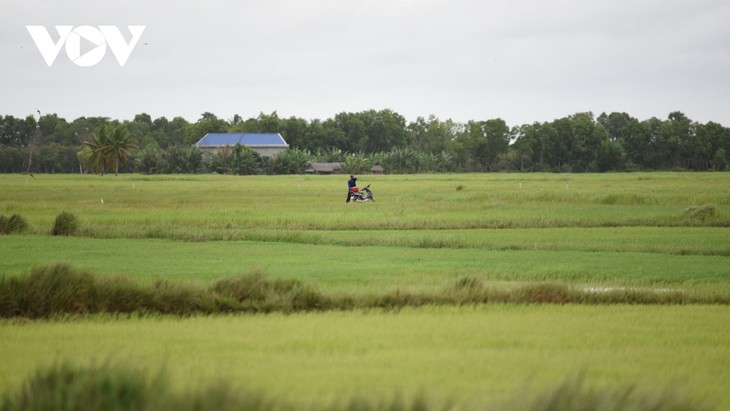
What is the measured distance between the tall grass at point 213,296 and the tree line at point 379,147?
103 metres

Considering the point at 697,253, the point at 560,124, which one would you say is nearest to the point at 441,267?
the point at 697,253

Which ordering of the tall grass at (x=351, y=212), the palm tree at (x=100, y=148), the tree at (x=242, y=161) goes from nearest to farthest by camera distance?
1. the tall grass at (x=351, y=212)
2. the palm tree at (x=100, y=148)
3. the tree at (x=242, y=161)

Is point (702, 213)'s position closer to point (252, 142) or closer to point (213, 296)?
point (213, 296)

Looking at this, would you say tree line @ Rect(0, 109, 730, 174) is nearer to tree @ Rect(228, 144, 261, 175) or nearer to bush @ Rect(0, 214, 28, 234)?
tree @ Rect(228, 144, 261, 175)

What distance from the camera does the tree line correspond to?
12225 cm

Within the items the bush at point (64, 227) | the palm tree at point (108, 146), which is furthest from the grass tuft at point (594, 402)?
the palm tree at point (108, 146)

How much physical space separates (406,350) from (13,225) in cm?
2214

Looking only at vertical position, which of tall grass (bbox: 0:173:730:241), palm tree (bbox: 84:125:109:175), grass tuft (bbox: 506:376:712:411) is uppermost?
palm tree (bbox: 84:125:109:175)

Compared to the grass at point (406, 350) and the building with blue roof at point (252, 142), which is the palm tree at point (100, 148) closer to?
the building with blue roof at point (252, 142)

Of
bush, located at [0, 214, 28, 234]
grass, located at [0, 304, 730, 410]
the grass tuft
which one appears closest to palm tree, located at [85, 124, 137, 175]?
bush, located at [0, 214, 28, 234]

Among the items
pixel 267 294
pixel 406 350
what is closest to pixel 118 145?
pixel 267 294

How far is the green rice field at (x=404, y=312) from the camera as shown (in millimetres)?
8062

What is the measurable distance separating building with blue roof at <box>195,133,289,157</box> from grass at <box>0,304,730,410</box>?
438 feet

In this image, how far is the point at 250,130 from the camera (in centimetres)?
16400
